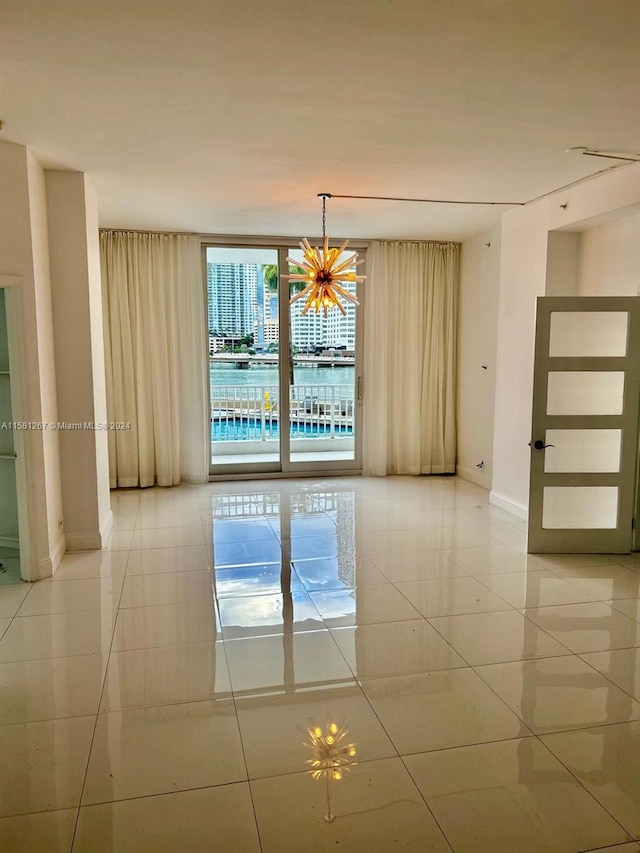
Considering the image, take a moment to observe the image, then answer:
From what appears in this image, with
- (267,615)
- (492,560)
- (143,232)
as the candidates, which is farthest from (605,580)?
(143,232)

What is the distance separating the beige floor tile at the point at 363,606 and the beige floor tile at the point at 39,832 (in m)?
1.72

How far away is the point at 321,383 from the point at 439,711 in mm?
5704

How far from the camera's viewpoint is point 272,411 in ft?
26.5

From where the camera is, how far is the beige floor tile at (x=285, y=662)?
2.86 m

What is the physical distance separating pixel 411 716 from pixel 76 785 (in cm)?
134

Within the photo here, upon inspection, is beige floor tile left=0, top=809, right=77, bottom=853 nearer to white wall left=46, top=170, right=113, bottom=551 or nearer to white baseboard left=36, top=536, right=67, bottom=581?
white baseboard left=36, top=536, right=67, bottom=581

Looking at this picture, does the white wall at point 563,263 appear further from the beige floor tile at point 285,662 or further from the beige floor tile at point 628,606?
the beige floor tile at point 285,662

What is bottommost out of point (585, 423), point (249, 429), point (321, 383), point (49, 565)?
point (49, 565)

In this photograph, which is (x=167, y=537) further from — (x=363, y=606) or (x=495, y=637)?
(x=495, y=637)

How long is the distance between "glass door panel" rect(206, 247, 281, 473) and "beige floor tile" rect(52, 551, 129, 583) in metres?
2.82

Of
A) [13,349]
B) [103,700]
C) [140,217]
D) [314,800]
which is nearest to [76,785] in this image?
[103,700]

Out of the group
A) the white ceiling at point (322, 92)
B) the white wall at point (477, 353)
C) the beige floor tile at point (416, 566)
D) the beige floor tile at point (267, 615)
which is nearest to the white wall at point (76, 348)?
the white ceiling at point (322, 92)

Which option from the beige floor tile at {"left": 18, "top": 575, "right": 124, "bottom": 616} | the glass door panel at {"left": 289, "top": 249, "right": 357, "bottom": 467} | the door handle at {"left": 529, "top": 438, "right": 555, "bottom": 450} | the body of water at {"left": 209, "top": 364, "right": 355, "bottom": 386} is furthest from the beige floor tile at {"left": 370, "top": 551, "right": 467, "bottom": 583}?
the body of water at {"left": 209, "top": 364, "right": 355, "bottom": 386}

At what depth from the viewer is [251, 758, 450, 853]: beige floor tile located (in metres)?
1.93
